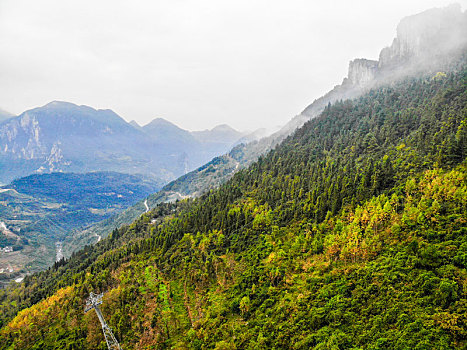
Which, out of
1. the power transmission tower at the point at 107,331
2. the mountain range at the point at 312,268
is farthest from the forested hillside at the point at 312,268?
the power transmission tower at the point at 107,331

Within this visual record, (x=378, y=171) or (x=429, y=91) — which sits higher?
(x=429, y=91)

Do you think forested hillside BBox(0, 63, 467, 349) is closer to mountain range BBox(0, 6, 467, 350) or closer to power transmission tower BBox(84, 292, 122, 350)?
mountain range BBox(0, 6, 467, 350)

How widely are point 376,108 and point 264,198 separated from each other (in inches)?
4148

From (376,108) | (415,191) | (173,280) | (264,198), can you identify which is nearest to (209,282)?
(173,280)

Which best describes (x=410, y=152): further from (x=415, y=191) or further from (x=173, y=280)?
(x=173, y=280)

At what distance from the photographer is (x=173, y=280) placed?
77.8 meters

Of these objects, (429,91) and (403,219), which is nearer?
(403,219)

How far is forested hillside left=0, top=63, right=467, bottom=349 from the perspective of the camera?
36.9 metres

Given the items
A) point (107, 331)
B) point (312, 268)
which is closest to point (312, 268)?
point (312, 268)

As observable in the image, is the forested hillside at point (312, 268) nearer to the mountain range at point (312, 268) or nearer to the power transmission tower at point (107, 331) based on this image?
the mountain range at point (312, 268)

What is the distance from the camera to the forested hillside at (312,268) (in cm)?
3694

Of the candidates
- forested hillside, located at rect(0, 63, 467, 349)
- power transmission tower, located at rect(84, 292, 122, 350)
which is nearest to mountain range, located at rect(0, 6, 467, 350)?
forested hillside, located at rect(0, 63, 467, 349)

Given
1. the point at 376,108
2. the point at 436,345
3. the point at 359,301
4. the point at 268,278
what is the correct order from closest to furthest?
the point at 436,345
the point at 359,301
the point at 268,278
the point at 376,108

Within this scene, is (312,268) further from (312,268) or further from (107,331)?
(107,331)
